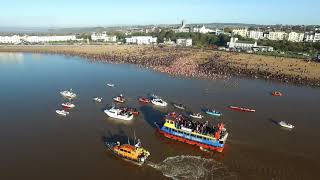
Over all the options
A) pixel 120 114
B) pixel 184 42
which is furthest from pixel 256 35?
pixel 120 114

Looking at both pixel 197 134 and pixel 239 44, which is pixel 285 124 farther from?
pixel 239 44

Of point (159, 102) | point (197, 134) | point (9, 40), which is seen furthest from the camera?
point (9, 40)

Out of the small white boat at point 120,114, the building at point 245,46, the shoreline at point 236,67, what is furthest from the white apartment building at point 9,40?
the small white boat at point 120,114

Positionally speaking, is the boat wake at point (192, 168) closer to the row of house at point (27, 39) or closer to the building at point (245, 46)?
the building at point (245, 46)

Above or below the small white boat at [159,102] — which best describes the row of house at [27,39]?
above

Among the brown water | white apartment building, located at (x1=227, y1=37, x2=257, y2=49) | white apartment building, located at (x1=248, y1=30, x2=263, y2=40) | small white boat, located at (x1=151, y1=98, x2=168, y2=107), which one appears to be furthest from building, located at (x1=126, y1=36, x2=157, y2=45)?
small white boat, located at (x1=151, y1=98, x2=168, y2=107)

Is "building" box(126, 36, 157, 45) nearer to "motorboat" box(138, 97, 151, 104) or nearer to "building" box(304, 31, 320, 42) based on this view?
"building" box(304, 31, 320, 42)
